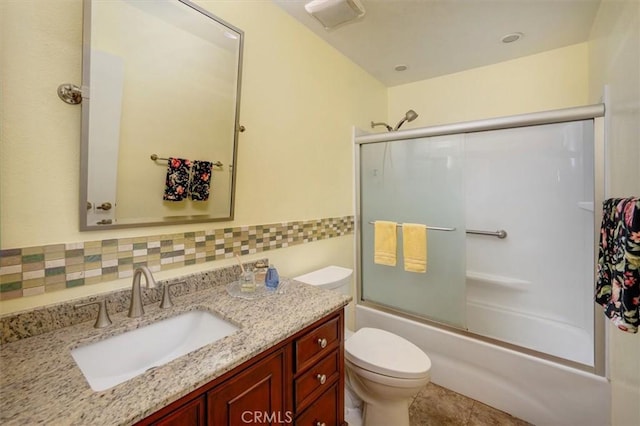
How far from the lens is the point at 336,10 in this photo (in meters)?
1.34

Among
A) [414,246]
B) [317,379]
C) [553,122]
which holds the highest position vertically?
[553,122]

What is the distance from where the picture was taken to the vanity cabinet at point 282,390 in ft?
2.15

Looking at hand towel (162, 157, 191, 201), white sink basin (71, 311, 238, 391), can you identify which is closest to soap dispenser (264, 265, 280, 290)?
white sink basin (71, 311, 238, 391)

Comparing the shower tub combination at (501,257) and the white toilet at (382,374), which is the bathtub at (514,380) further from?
the white toilet at (382,374)

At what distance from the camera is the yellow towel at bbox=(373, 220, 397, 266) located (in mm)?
2088

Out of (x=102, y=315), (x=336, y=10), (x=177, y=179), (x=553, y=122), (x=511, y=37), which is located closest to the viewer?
(x=102, y=315)

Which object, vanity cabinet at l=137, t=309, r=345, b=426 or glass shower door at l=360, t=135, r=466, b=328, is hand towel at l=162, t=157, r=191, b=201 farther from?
glass shower door at l=360, t=135, r=466, b=328

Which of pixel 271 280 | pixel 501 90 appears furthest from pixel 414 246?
pixel 501 90

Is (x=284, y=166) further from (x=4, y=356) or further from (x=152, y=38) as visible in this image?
(x=4, y=356)

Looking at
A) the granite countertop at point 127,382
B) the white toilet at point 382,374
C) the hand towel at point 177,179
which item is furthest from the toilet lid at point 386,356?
the hand towel at point 177,179

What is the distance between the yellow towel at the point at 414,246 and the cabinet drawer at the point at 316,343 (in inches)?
41.5

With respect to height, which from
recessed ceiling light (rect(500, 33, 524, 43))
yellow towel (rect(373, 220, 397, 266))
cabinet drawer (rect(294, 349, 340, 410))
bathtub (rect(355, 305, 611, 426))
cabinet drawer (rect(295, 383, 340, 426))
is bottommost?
bathtub (rect(355, 305, 611, 426))

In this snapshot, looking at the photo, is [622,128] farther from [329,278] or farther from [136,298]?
[136,298]

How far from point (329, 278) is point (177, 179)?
981 mm
